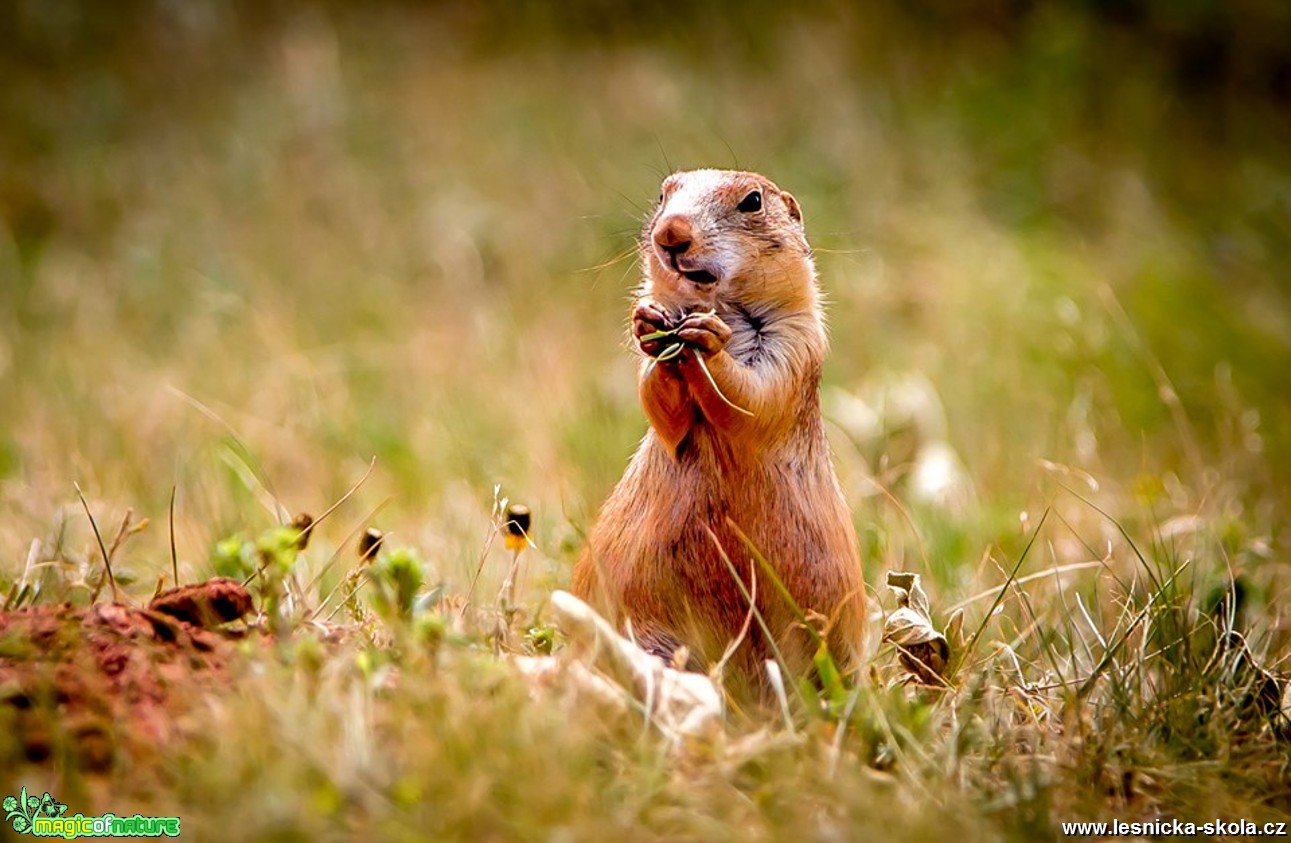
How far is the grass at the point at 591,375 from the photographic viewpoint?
249 centimetres

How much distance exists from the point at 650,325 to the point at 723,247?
418 mm

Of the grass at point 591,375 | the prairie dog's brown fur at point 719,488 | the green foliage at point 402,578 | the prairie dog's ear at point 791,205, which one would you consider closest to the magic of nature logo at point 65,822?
the grass at point 591,375

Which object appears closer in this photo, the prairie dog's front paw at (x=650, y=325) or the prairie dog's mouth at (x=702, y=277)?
the prairie dog's front paw at (x=650, y=325)

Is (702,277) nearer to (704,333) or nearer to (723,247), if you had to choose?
(723,247)

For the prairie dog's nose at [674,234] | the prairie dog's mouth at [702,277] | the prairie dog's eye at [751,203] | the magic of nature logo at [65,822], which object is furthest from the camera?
the prairie dog's eye at [751,203]

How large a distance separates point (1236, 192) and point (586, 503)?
6.07 meters

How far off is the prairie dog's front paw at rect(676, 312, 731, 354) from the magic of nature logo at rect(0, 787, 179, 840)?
4.71 feet

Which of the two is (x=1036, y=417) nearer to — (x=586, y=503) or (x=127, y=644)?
(x=586, y=503)

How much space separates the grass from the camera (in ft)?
8.18

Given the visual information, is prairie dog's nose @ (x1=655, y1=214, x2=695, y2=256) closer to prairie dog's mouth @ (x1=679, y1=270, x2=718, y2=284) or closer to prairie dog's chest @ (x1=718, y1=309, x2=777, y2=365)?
prairie dog's mouth @ (x1=679, y1=270, x2=718, y2=284)

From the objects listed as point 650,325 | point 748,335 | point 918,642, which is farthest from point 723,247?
point 918,642

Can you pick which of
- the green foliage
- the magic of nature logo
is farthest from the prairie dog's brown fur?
the magic of nature logo

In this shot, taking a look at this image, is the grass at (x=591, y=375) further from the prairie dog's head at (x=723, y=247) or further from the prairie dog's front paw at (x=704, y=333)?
the prairie dog's head at (x=723, y=247)

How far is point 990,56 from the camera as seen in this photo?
31.8 feet
